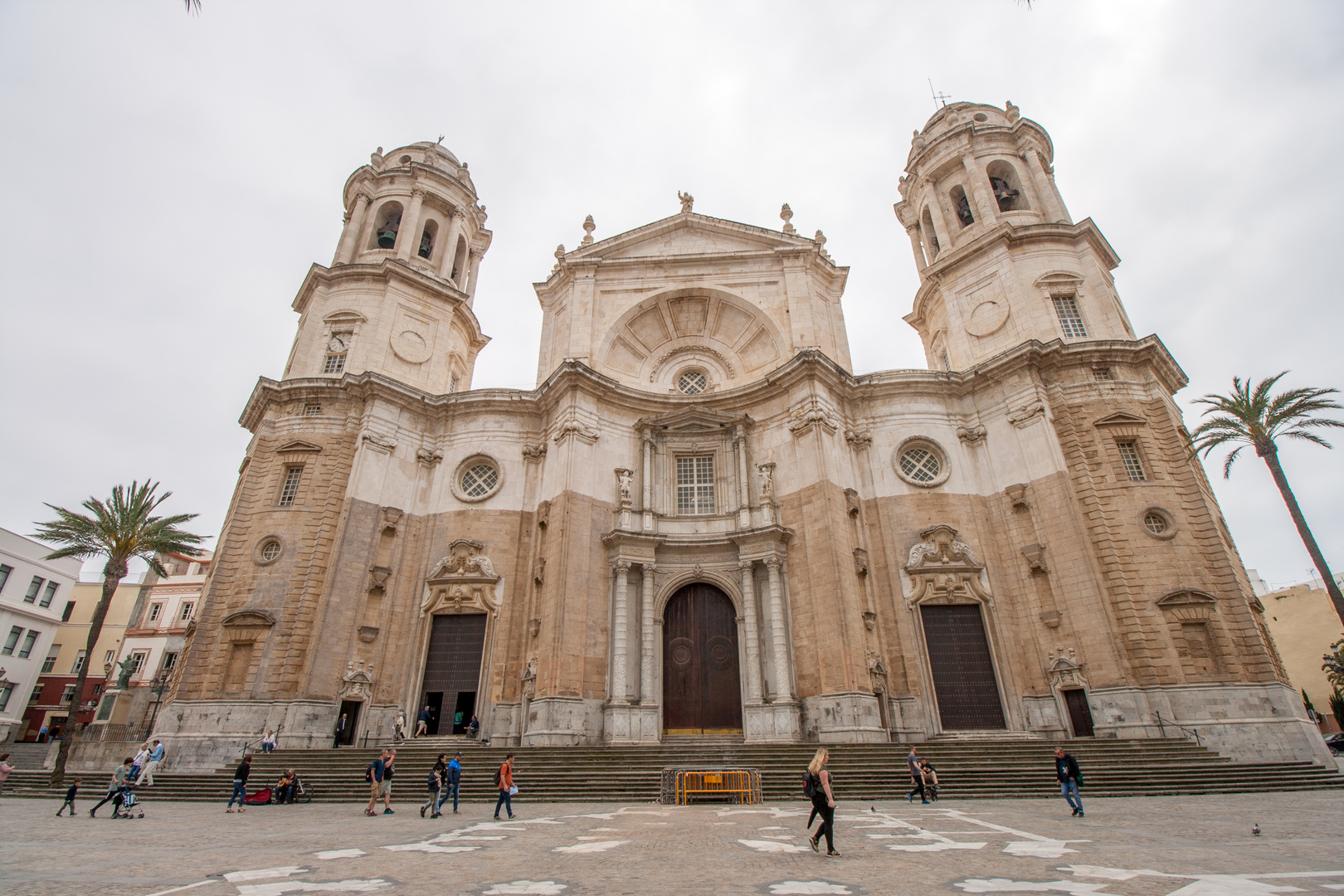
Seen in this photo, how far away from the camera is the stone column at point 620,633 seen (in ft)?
69.7

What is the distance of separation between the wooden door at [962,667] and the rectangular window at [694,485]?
8530 millimetres

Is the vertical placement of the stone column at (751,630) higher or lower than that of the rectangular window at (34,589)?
lower

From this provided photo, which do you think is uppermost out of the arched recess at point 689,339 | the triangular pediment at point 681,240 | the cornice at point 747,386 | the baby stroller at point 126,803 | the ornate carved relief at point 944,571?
the triangular pediment at point 681,240

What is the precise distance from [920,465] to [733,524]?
7459mm

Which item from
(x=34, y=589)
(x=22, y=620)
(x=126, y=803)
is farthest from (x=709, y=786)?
(x=34, y=589)

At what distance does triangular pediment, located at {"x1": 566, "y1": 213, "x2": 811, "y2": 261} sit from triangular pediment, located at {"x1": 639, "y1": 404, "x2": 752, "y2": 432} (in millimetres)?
7869

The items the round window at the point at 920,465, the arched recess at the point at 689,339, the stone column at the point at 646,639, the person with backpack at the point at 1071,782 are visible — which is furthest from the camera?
the arched recess at the point at 689,339

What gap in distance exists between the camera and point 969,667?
72.0ft

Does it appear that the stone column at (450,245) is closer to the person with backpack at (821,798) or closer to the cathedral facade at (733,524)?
the cathedral facade at (733,524)

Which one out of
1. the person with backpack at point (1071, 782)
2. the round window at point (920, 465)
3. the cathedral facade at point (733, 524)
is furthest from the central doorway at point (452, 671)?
the person with backpack at point (1071, 782)

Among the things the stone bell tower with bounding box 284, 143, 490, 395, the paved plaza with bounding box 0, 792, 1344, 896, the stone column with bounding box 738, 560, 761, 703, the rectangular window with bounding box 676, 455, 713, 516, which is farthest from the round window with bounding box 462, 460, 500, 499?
the paved plaza with bounding box 0, 792, 1344, 896

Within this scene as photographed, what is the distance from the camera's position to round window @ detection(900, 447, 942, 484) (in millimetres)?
24859

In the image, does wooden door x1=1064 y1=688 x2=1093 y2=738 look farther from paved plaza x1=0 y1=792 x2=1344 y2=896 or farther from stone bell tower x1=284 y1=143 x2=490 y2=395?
stone bell tower x1=284 y1=143 x2=490 y2=395

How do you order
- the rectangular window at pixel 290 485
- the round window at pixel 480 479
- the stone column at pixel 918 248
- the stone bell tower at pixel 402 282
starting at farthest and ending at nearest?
the stone column at pixel 918 248 → the stone bell tower at pixel 402 282 → the round window at pixel 480 479 → the rectangular window at pixel 290 485
